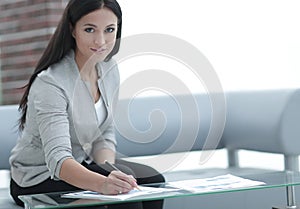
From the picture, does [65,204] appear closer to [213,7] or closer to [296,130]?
[296,130]

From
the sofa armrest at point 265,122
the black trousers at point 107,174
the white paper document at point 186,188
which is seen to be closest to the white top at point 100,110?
the black trousers at point 107,174

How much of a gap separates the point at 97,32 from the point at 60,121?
0.28 meters

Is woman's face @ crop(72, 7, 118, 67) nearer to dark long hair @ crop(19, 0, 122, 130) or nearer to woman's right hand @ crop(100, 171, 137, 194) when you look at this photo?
dark long hair @ crop(19, 0, 122, 130)

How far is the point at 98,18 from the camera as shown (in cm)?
187

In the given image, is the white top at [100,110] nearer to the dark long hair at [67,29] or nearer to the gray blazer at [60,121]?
the gray blazer at [60,121]

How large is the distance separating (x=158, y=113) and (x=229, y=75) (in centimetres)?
68

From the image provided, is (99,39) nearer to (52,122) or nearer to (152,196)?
(52,122)

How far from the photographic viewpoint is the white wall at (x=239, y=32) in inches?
123

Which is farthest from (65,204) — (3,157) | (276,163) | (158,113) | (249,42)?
(249,42)

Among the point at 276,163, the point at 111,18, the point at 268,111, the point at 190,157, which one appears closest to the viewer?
the point at 111,18

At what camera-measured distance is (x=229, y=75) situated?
3229mm

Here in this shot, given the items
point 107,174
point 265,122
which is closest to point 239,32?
point 265,122

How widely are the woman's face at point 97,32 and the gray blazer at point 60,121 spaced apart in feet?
0.30

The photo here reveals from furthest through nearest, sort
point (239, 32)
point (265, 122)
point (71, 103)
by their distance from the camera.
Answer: point (239, 32) < point (265, 122) < point (71, 103)
